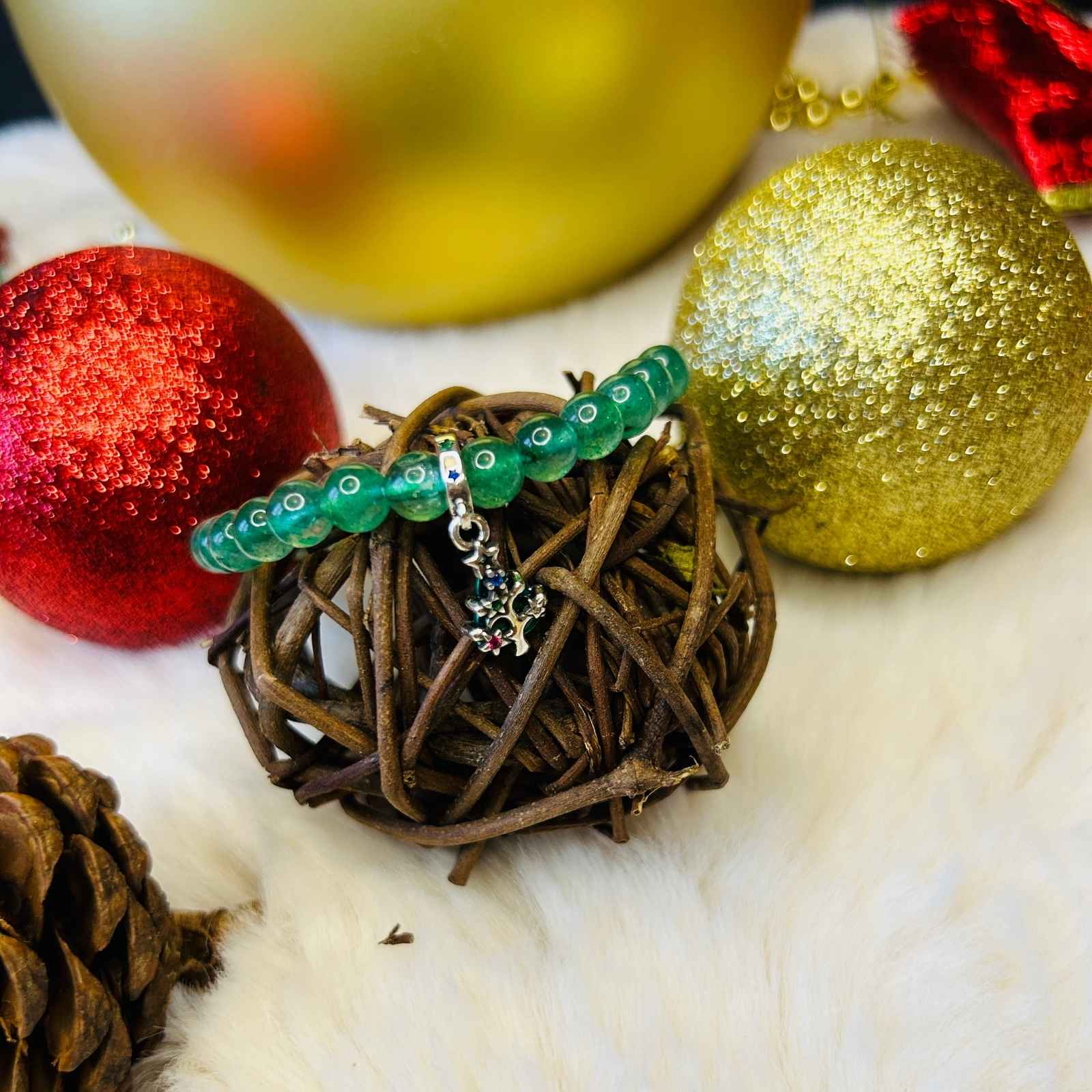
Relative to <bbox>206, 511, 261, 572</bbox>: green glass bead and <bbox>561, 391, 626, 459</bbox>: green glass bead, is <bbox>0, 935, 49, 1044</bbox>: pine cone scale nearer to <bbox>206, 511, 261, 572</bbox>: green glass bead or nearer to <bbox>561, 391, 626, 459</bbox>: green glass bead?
<bbox>206, 511, 261, 572</bbox>: green glass bead

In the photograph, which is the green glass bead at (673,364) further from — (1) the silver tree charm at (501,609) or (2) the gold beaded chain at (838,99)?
(2) the gold beaded chain at (838,99)

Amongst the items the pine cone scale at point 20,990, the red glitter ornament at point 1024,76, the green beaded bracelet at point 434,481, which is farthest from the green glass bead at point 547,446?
the red glitter ornament at point 1024,76

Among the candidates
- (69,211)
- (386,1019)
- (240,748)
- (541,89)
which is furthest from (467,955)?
(69,211)

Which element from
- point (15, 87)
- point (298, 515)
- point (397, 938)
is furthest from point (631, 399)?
point (15, 87)

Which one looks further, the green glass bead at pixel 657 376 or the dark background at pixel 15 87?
the dark background at pixel 15 87

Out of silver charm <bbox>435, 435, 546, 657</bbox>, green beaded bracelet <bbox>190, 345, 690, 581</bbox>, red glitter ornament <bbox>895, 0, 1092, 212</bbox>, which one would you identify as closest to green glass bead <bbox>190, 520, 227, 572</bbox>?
green beaded bracelet <bbox>190, 345, 690, 581</bbox>
